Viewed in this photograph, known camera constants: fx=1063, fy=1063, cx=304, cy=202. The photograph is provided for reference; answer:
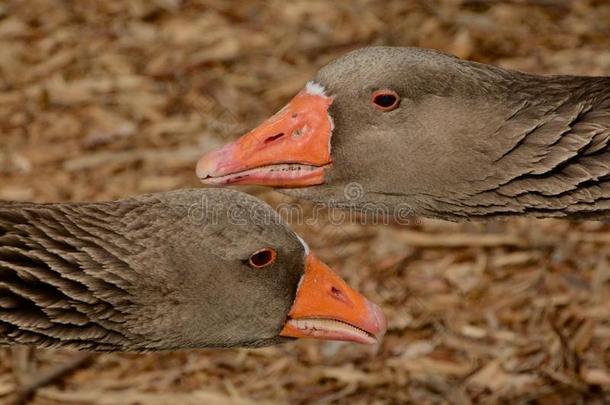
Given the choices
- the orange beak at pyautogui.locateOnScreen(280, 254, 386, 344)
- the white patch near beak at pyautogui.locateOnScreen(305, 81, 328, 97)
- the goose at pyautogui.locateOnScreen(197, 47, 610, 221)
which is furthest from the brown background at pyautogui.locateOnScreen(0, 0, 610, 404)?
the white patch near beak at pyautogui.locateOnScreen(305, 81, 328, 97)

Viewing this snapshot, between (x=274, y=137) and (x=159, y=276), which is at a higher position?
(x=274, y=137)

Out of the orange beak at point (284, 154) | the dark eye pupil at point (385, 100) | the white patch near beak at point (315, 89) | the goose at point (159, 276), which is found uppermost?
the white patch near beak at point (315, 89)

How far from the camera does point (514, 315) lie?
22.8 ft

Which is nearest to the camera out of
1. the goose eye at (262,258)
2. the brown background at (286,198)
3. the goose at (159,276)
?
the goose at (159,276)

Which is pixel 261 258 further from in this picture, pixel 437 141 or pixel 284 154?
pixel 437 141

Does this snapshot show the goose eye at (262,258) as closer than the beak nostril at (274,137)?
Yes

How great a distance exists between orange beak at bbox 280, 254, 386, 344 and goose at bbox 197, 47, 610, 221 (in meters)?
0.47

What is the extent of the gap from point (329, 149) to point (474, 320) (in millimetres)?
2394

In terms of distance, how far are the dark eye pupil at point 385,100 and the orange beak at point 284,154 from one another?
9.2 inches

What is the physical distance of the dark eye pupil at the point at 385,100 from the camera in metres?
4.88

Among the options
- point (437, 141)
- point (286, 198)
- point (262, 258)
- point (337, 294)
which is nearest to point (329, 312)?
point (337, 294)

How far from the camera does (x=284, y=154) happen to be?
16.4 feet

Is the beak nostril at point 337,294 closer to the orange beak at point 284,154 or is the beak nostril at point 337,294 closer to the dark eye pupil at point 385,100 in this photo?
the orange beak at point 284,154

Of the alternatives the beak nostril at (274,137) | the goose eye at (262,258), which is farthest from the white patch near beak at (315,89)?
the goose eye at (262,258)
